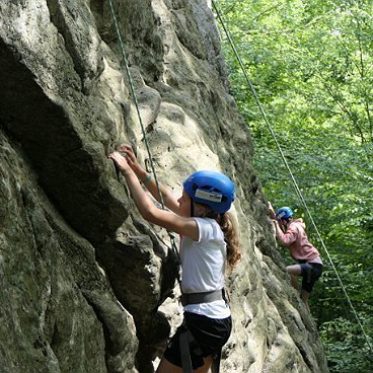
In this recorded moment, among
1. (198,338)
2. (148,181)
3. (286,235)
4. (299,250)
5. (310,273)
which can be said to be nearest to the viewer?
(198,338)

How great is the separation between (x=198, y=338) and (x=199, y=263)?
20.6 inches

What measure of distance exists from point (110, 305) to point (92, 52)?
1872 mm

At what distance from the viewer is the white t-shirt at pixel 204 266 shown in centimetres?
477

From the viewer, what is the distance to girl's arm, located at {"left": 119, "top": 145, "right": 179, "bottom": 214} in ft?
16.9

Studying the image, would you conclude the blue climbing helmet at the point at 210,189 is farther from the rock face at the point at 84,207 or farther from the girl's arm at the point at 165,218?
the rock face at the point at 84,207

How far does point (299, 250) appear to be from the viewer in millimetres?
11078

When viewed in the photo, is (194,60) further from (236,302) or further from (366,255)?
(366,255)

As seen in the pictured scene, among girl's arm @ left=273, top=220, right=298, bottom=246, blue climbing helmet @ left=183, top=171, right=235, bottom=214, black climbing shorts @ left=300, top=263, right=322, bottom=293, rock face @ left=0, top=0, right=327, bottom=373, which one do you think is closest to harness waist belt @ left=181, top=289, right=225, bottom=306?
rock face @ left=0, top=0, right=327, bottom=373

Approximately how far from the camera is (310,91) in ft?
59.6

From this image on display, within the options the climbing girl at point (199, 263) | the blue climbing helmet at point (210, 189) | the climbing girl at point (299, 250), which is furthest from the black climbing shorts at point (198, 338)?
the climbing girl at point (299, 250)

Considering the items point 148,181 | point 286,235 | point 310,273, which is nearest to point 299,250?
point 310,273

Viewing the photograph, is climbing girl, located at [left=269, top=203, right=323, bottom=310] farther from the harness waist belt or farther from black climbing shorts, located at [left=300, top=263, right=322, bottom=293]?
the harness waist belt

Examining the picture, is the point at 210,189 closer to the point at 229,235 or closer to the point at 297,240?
the point at 229,235

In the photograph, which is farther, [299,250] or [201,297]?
[299,250]
